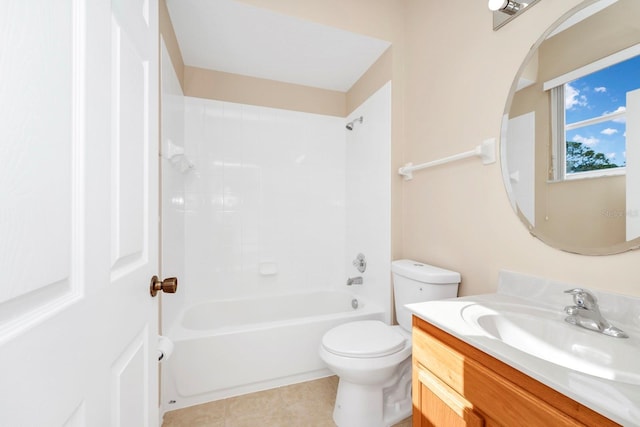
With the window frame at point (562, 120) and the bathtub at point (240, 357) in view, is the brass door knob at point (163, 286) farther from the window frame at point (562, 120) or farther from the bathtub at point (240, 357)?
the window frame at point (562, 120)

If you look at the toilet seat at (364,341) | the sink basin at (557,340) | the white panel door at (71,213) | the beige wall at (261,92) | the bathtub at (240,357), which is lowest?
the bathtub at (240,357)

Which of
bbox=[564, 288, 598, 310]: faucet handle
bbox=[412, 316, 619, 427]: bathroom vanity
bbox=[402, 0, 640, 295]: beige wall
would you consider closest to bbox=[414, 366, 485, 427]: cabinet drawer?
bbox=[412, 316, 619, 427]: bathroom vanity

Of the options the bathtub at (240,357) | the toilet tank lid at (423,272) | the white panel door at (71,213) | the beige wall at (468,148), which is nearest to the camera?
the white panel door at (71,213)

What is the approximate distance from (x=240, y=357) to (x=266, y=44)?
2.17 m

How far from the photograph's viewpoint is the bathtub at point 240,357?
161cm

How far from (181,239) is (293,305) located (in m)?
1.14

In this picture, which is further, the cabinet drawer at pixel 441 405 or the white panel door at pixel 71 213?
the cabinet drawer at pixel 441 405

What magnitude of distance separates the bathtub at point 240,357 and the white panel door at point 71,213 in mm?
998

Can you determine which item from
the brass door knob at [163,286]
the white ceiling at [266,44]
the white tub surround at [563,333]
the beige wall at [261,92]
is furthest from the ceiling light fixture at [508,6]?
the beige wall at [261,92]

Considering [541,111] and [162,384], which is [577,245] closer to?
[541,111]

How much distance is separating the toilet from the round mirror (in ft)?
1.81

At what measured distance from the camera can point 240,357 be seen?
5.57 feet

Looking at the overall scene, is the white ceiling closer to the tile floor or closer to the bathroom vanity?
the bathroom vanity

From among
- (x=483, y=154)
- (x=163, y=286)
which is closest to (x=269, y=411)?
(x=163, y=286)
